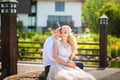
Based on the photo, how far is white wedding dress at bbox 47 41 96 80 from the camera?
23.2 ft

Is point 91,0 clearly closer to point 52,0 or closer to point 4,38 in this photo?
point 52,0

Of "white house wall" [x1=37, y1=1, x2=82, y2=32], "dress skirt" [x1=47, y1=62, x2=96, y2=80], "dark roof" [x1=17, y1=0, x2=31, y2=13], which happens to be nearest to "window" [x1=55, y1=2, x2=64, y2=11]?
"white house wall" [x1=37, y1=1, x2=82, y2=32]

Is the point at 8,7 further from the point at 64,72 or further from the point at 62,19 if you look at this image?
the point at 62,19

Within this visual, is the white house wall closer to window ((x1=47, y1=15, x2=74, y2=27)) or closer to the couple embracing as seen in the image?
window ((x1=47, y1=15, x2=74, y2=27))

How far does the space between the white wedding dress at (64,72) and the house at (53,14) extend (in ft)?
140

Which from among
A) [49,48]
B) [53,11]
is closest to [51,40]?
[49,48]

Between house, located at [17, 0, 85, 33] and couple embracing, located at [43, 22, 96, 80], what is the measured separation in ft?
140

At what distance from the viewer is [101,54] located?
45.3 feet

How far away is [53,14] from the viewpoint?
51.3 meters

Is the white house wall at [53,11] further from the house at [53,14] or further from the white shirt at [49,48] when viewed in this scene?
the white shirt at [49,48]

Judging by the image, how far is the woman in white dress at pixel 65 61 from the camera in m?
7.15

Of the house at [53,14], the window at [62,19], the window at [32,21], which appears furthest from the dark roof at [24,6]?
the window at [62,19]

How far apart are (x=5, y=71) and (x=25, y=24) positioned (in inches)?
1495

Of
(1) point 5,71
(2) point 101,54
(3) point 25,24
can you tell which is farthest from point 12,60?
(3) point 25,24
